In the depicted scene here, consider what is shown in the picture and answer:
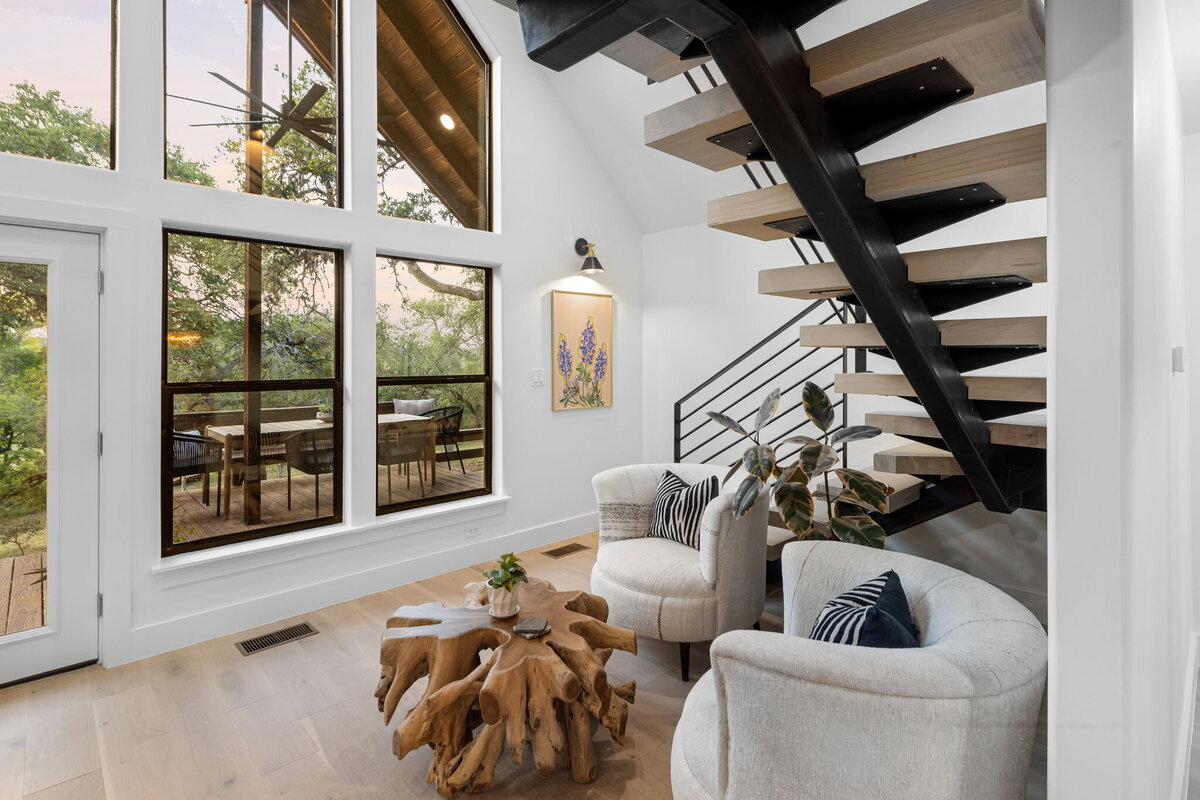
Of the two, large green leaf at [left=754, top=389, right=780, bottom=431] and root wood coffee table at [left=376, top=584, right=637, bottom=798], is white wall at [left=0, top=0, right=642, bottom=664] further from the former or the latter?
large green leaf at [left=754, top=389, right=780, bottom=431]

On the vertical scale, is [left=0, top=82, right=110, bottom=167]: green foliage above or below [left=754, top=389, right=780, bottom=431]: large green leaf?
above

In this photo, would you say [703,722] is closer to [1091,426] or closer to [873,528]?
[1091,426]

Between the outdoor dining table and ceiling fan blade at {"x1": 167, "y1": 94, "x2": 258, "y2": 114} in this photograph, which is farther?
the outdoor dining table

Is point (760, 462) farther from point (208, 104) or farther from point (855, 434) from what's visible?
point (208, 104)

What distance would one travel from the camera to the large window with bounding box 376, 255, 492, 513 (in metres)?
3.75

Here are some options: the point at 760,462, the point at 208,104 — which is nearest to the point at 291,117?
the point at 208,104

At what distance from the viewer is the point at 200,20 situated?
307cm

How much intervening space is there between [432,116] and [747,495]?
10.4 feet

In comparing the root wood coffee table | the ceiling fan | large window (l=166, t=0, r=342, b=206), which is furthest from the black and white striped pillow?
the ceiling fan

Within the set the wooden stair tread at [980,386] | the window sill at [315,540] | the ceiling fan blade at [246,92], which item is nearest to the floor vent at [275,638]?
the window sill at [315,540]

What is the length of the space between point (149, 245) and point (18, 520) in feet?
4.23

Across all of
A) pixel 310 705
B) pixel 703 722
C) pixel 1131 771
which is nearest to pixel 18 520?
pixel 310 705

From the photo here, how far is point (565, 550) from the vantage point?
14.3 feet

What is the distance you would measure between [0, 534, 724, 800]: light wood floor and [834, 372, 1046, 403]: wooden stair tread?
1.39m
